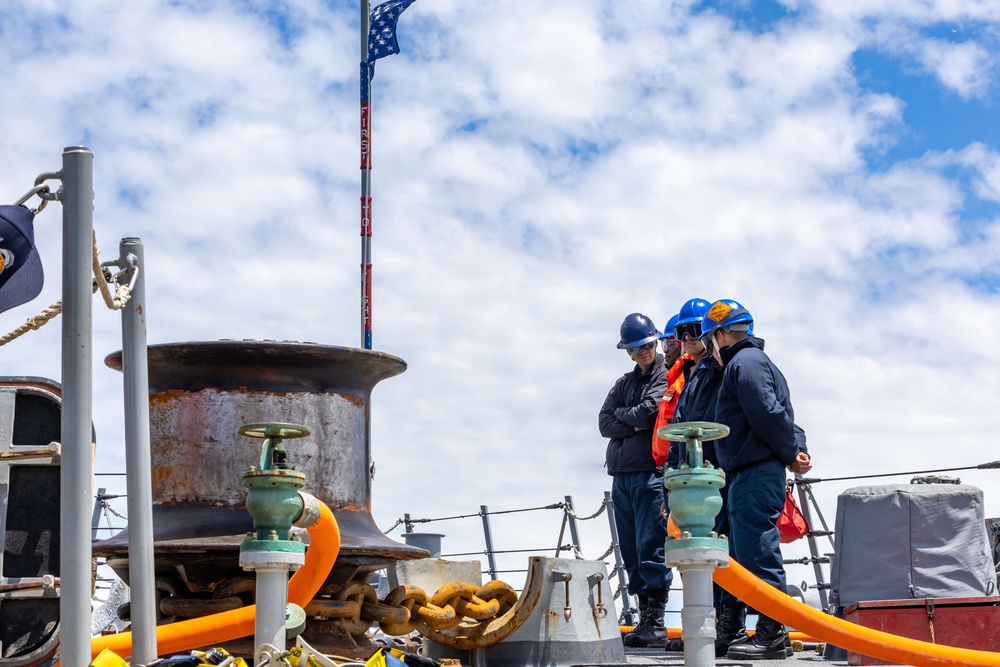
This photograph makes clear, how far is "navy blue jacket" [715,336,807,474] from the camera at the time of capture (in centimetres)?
514

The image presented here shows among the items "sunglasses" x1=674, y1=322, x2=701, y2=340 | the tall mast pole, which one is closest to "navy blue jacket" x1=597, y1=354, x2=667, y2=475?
"sunglasses" x1=674, y1=322, x2=701, y2=340

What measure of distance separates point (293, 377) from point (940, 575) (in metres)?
2.99

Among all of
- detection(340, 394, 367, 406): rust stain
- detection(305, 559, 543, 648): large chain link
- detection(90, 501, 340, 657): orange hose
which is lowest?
detection(305, 559, 543, 648): large chain link

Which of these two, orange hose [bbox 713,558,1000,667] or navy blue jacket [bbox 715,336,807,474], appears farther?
navy blue jacket [bbox 715,336,807,474]

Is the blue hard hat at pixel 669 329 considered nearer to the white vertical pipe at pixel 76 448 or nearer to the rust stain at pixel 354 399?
the rust stain at pixel 354 399

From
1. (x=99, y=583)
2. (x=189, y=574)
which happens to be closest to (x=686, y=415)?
(x=189, y=574)

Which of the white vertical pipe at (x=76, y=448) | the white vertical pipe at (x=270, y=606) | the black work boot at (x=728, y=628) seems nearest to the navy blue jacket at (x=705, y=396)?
the black work boot at (x=728, y=628)

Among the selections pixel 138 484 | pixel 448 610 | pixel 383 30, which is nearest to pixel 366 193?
pixel 383 30

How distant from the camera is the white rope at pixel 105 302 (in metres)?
2.91

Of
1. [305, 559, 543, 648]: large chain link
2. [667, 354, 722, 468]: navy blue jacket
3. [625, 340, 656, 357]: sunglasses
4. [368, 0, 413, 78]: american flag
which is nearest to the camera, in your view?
[305, 559, 543, 648]: large chain link

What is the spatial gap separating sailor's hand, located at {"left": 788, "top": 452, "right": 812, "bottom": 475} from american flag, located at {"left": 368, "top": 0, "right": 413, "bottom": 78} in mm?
9859

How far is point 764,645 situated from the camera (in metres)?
5.08

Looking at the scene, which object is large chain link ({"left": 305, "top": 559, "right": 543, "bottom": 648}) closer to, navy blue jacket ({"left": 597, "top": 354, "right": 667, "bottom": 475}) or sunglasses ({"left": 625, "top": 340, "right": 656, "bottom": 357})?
navy blue jacket ({"left": 597, "top": 354, "right": 667, "bottom": 475})

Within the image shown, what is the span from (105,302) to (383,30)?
11.7 m
